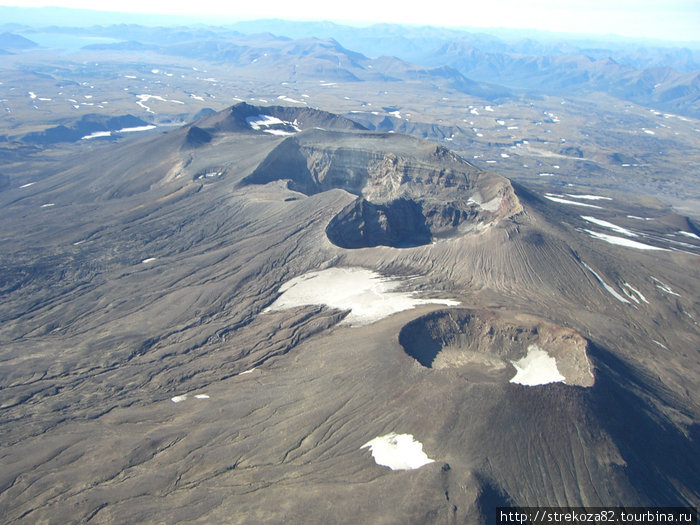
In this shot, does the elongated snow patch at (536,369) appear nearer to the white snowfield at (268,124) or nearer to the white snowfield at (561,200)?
the white snowfield at (561,200)

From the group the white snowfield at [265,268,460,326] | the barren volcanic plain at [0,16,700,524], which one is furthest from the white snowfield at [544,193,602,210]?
the white snowfield at [265,268,460,326]

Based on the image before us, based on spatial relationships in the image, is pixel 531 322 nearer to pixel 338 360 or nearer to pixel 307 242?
pixel 338 360

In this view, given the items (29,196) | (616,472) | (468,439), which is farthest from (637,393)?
(29,196)

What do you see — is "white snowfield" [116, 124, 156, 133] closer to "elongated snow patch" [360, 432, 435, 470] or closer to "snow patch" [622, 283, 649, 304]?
"snow patch" [622, 283, 649, 304]

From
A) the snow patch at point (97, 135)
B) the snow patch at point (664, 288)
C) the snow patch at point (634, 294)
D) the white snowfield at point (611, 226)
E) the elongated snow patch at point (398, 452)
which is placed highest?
the elongated snow patch at point (398, 452)

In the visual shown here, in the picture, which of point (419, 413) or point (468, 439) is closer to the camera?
point (468, 439)

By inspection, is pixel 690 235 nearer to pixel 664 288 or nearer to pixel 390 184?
pixel 664 288

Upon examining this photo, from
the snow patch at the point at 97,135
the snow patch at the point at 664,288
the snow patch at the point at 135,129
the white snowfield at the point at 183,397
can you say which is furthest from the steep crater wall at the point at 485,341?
the snow patch at the point at 135,129

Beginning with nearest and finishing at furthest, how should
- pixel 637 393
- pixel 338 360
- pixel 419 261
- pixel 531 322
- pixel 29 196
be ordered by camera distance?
1. pixel 637 393
2. pixel 338 360
3. pixel 531 322
4. pixel 419 261
5. pixel 29 196
